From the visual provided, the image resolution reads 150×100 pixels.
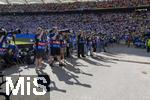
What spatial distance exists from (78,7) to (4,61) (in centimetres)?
4021

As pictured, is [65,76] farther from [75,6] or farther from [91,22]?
[75,6]

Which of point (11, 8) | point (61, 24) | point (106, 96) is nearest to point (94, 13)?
point (61, 24)

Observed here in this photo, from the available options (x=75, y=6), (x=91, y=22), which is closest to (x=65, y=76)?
(x=91, y=22)

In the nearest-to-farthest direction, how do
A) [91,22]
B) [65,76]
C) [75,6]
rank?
1. [65,76]
2. [91,22]
3. [75,6]

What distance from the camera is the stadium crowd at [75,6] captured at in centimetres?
4881

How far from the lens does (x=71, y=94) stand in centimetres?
895

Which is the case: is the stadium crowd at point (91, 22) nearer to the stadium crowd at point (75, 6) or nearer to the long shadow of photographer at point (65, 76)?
the stadium crowd at point (75, 6)

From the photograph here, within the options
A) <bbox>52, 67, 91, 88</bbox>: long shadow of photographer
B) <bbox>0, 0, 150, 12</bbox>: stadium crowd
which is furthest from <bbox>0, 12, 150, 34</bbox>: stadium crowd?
<bbox>52, 67, 91, 88</bbox>: long shadow of photographer

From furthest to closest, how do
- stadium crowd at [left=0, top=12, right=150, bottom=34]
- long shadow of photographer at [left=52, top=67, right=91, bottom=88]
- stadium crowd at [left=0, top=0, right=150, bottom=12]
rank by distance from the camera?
stadium crowd at [left=0, top=0, right=150, bottom=12] < stadium crowd at [left=0, top=12, right=150, bottom=34] < long shadow of photographer at [left=52, top=67, right=91, bottom=88]

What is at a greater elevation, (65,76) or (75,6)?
(75,6)

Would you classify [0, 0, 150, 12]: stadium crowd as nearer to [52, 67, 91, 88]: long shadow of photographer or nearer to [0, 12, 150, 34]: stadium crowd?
[0, 12, 150, 34]: stadium crowd

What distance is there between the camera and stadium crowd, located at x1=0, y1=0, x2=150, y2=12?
48.8 meters

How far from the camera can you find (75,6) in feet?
174

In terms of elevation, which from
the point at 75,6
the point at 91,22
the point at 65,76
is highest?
the point at 75,6
